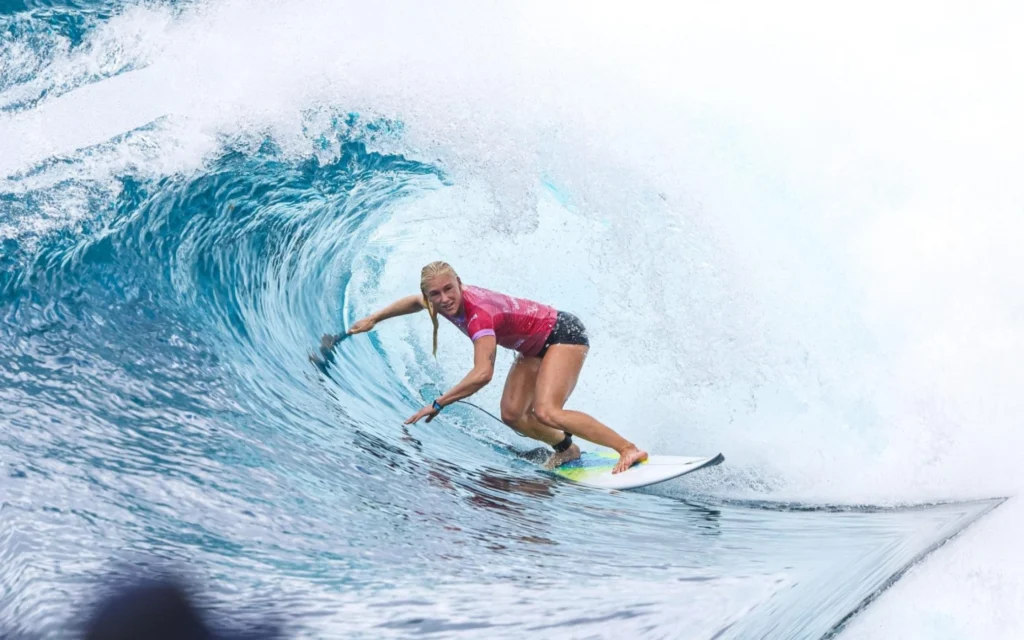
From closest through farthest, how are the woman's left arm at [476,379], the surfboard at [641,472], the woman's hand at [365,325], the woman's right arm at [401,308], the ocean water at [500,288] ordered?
the ocean water at [500,288], the woman's left arm at [476,379], the surfboard at [641,472], the woman's right arm at [401,308], the woman's hand at [365,325]

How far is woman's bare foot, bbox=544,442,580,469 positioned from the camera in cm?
436

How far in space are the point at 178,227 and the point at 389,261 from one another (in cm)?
203

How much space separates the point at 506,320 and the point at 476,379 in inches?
20.8

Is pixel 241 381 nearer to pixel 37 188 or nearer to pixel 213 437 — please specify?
pixel 213 437

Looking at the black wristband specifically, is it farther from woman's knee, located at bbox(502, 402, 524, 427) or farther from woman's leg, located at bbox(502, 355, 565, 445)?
woman's knee, located at bbox(502, 402, 524, 427)

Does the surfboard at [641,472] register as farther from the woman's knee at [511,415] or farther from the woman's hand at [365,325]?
the woman's hand at [365,325]

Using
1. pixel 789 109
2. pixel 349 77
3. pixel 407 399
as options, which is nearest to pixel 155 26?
pixel 349 77

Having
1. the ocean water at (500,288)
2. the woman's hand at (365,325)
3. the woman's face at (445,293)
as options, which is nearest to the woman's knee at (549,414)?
the ocean water at (500,288)

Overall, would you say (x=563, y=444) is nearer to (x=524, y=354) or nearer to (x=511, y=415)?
(x=511, y=415)

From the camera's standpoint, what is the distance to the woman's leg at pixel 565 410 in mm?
3846

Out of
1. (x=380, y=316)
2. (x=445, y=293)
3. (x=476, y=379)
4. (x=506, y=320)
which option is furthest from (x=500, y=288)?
(x=476, y=379)

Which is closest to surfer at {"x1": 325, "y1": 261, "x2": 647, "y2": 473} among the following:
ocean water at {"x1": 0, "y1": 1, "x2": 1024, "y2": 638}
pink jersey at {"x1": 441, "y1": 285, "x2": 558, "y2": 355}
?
pink jersey at {"x1": 441, "y1": 285, "x2": 558, "y2": 355}

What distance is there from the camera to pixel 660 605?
2.43 m

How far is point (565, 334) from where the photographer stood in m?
4.22
